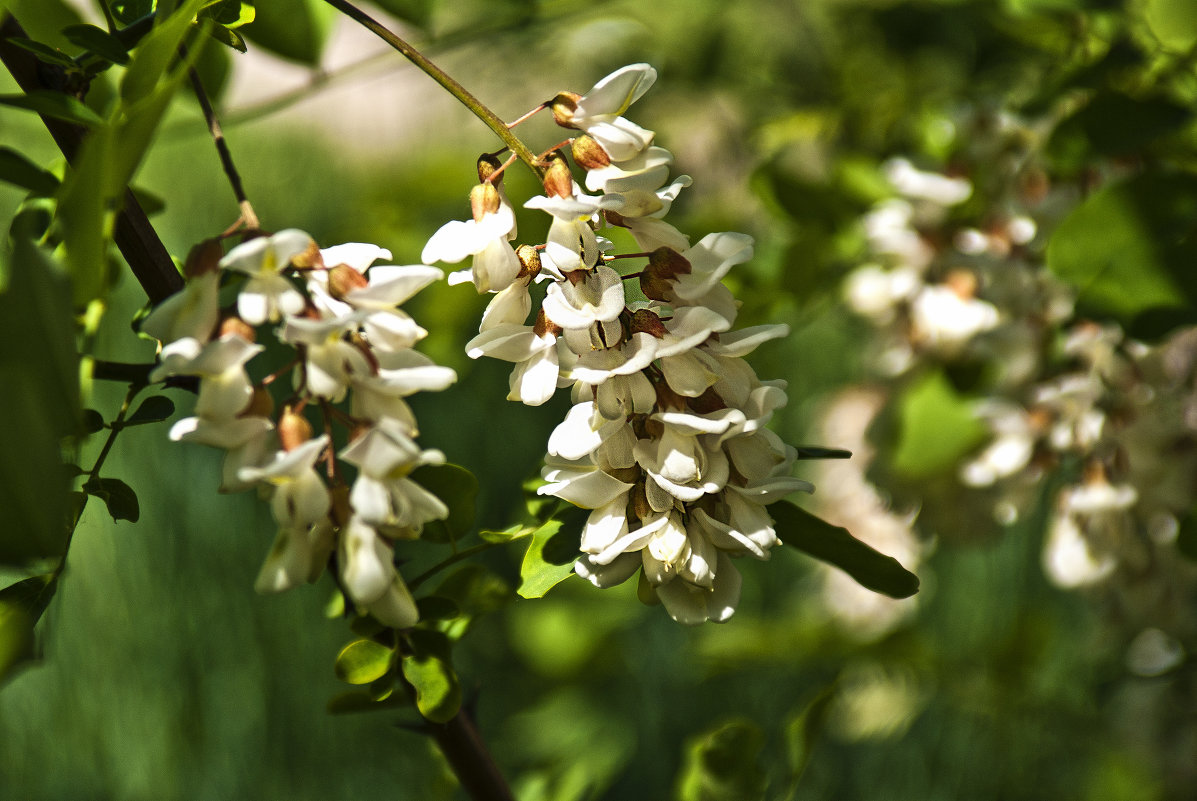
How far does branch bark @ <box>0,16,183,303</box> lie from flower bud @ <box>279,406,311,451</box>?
0.25ft

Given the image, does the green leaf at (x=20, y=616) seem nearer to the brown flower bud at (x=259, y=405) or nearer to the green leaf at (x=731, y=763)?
the brown flower bud at (x=259, y=405)

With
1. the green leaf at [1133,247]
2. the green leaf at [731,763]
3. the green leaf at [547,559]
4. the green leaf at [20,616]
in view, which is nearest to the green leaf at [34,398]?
the green leaf at [20,616]

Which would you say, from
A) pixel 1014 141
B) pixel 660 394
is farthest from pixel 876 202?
pixel 660 394

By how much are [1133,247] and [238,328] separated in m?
0.34

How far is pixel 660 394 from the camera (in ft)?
0.83

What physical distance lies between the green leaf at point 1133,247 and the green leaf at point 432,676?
280 millimetres

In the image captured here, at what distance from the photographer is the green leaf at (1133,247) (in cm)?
37

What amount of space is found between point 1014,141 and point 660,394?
1.22 ft

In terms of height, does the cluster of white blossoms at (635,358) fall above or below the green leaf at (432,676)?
above

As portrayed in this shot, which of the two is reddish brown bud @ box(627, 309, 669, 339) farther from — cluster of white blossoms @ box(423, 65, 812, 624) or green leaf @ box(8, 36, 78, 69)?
green leaf @ box(8, 36, 78, 69)

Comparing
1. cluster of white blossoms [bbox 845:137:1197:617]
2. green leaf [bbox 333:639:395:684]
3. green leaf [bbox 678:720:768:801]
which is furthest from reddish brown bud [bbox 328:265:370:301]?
cluster of white blossoms [bbox 845:137:1197:617]

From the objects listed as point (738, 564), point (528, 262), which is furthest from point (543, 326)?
point (738, 564)

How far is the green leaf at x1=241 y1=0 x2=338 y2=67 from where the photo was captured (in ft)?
1.37

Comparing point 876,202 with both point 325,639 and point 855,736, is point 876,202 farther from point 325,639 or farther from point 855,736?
point 325,639
